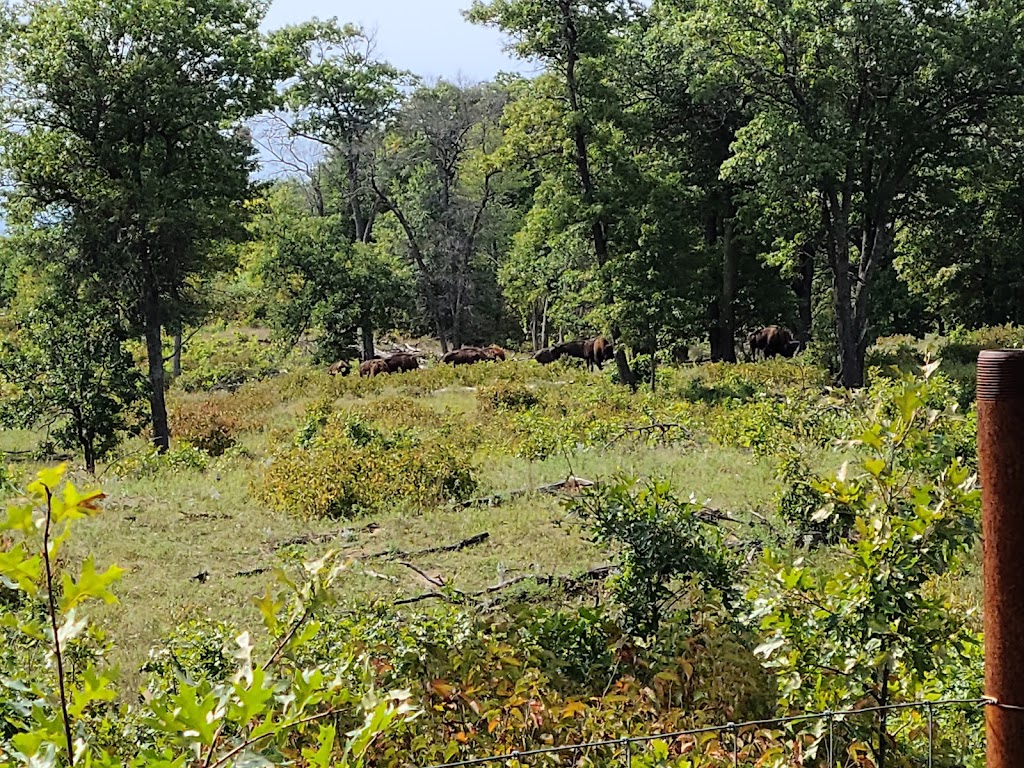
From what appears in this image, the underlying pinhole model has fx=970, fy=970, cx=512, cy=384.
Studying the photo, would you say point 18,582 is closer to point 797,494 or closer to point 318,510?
point 797,494

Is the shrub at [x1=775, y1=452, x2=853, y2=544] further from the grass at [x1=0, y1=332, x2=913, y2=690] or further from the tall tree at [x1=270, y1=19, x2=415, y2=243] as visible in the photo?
the tall tree at [x1=270, y1=19, x2=415, y2=243]

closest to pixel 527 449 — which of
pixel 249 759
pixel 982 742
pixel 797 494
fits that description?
pixel 797 494

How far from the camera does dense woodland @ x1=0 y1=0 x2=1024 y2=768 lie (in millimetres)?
3096

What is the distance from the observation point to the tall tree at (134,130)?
629 inches

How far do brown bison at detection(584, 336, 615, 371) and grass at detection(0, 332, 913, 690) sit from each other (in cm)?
995

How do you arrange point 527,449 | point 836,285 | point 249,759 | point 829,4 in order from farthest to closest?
point 836,285 → point 829,4 → point 527,449 → point 249,759

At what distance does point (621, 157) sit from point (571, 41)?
8.57ft

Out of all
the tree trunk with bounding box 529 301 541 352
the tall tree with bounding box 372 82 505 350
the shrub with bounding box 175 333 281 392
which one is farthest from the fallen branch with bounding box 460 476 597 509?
the tree trunk with bounding box 529 301 541 352

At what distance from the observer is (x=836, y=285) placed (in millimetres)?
19297

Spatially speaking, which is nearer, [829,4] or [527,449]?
[527,449]

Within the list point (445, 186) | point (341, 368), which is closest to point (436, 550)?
point (341, 368)

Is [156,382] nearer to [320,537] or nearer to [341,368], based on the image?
[320,537]

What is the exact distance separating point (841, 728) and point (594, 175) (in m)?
18.1

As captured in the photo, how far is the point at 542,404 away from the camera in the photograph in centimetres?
1853
